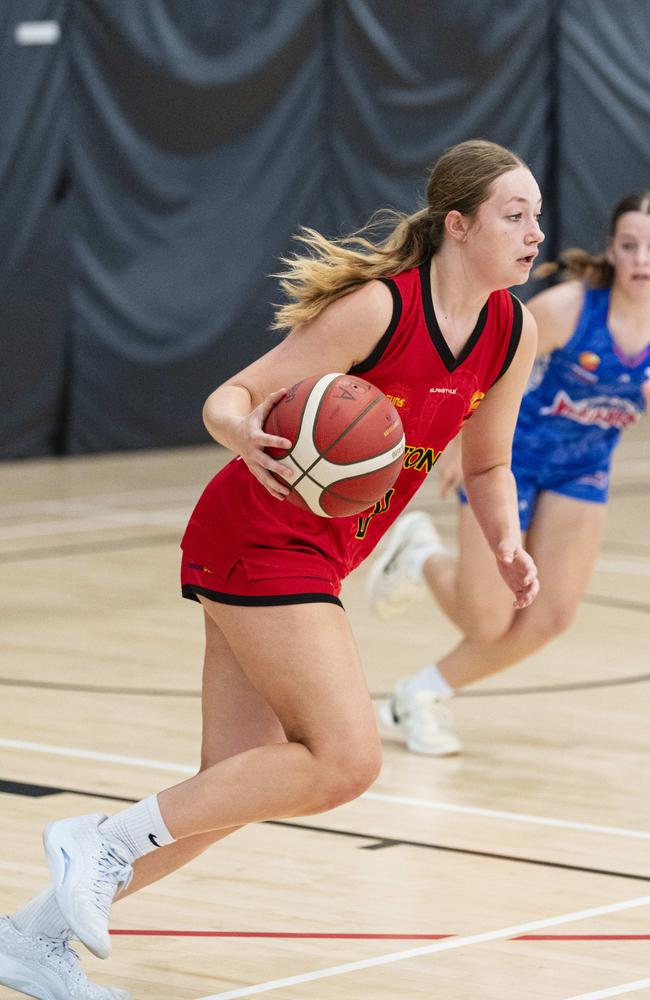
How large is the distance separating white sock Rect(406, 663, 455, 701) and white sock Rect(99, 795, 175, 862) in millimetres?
2286

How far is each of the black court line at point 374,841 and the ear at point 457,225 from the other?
5.11 ft

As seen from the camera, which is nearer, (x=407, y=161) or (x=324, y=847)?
(x=324, y=847)

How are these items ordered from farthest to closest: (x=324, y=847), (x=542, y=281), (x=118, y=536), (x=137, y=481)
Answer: (x=542, y=281) → (x=137, y=481) → (x=118, y=536) → (x=324, y=847)

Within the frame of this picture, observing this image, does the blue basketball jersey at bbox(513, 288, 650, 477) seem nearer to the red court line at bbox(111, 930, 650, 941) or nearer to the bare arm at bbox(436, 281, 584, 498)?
the bare arm at bbox(436, 281, 584, 498)

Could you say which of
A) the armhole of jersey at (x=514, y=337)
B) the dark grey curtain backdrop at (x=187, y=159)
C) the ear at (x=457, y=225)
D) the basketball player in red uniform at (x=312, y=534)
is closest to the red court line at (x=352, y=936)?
the basketball player in red uniform at (x=312, y=534)

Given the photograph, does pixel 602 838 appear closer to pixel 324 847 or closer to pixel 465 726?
pixel 324 847

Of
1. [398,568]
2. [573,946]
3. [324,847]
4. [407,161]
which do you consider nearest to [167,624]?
[398,568]

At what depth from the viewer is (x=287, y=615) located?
311 cm

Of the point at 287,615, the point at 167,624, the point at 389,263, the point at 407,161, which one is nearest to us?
the point at 287,615

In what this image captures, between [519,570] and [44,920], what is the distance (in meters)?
1.10

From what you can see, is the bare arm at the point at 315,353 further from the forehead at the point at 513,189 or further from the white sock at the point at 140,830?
the white sock at the point at 140,830

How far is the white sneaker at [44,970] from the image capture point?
10.2ft

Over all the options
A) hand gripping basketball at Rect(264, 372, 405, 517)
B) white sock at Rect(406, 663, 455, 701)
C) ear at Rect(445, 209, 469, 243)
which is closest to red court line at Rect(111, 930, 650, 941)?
hand gripping basketball at Rect(264, 372, 405, 517)

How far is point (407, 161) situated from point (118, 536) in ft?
18.3
